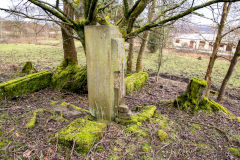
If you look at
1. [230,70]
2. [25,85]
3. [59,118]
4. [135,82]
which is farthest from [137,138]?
[230,70]

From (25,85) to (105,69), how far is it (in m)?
3.42

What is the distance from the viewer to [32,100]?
439 cm

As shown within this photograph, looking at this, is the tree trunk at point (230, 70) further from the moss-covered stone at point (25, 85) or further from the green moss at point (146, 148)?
the moss-covered stone at point (25, 85)

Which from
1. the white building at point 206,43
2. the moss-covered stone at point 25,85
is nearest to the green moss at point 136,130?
the moss-covered stone at point 25,85

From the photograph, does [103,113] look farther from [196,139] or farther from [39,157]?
[196,139]

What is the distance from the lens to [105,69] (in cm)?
277

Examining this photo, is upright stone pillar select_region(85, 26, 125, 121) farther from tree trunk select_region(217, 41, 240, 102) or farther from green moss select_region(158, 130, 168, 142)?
tree trunk select_region(217, 41, 240, 102)

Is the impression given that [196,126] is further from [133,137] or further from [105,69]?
[105,69]

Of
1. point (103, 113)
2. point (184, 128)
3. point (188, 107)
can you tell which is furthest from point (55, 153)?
point (188, 107)

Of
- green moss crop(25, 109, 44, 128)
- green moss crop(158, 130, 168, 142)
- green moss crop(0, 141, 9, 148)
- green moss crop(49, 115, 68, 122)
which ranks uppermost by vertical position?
green moss crop(25, 109, 44, 128)

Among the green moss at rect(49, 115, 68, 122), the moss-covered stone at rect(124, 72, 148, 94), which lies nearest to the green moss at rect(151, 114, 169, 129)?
the green moss at rect(49, 115, 68, 122)

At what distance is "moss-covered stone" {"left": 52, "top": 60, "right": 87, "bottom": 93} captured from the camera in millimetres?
5332

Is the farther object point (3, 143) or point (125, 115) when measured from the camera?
point (125, 115)

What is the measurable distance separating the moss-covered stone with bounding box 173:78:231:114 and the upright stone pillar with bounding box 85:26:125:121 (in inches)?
78.6
